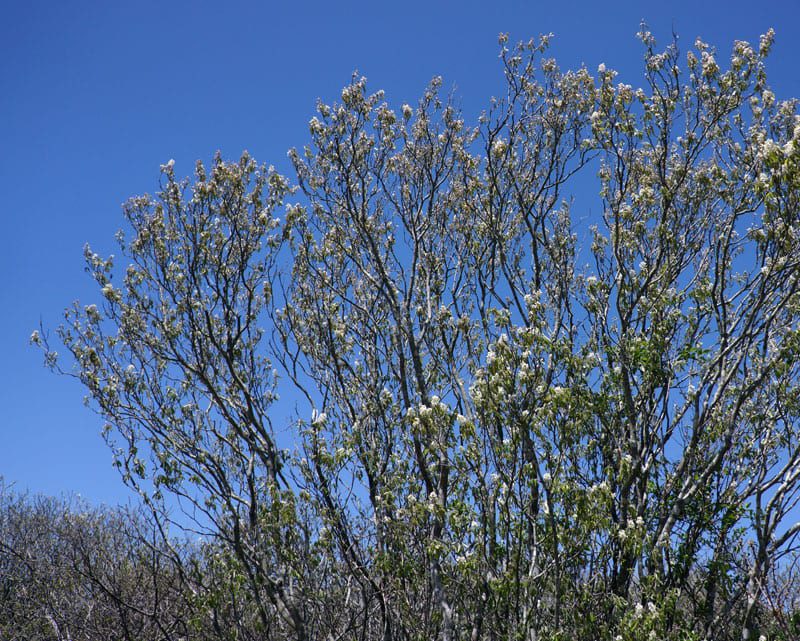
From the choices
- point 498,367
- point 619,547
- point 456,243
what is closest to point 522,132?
point 456,243

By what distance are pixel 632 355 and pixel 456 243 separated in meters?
4.21

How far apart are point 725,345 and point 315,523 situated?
6169mm

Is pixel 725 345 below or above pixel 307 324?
below

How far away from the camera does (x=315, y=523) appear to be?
34.9ft

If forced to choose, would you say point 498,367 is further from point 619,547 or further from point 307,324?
point 307,324

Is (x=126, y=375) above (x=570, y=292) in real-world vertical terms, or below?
below

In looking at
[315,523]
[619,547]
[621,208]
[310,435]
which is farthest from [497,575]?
[621,208]

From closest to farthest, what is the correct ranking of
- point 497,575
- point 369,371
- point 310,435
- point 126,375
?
point 497,575, point 310,435, point 126,375, point 369,371

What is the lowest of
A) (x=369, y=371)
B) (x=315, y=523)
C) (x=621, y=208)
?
(x=315, y=523)

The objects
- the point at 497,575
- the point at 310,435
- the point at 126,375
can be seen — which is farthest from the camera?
the point at 126,375

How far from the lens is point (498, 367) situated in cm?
815

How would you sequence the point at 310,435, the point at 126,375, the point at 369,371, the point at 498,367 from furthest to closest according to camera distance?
the point at 369,371 < the point at 126,375 < the point at 310,435 < the point at 498,367

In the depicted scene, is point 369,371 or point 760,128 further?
point 369,371

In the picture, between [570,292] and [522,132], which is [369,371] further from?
[522,132]
